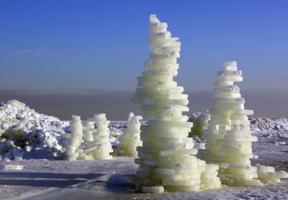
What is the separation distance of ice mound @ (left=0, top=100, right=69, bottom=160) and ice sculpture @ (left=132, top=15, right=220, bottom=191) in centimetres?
1145

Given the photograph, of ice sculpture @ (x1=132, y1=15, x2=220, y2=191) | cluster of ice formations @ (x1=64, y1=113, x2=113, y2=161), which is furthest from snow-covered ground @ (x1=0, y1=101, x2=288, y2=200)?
cluster of ice formations @ (x1=64, y1=113, x2=113, y2=161)

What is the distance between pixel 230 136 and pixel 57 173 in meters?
7.82

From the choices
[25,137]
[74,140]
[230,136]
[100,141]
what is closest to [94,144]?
[100,141]

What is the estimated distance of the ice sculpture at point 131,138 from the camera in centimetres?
2075

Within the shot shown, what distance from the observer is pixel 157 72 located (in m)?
10.6

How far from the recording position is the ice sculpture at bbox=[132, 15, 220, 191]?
9.79 m

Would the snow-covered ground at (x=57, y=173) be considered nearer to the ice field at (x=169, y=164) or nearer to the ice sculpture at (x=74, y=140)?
the ice field at (x=169, y=164)

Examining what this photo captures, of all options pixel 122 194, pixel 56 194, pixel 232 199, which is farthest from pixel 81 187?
pixel 232 199

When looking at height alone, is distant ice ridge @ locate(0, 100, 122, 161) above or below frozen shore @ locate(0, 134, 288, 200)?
above

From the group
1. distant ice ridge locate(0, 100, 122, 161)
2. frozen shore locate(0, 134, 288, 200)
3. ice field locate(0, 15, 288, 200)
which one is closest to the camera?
frozen shore locate(0, 134, 288, 200)

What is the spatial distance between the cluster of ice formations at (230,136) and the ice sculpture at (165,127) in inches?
51.0

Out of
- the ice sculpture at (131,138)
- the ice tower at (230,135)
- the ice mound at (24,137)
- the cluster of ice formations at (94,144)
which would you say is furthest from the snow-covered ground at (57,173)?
the ice sculpture at (131,138)

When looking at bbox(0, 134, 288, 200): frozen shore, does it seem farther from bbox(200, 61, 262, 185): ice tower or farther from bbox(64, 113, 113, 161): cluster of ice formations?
bbox(64, 113, 113, 161): cluster of ice formations

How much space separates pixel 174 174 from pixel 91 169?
6.69 meters
